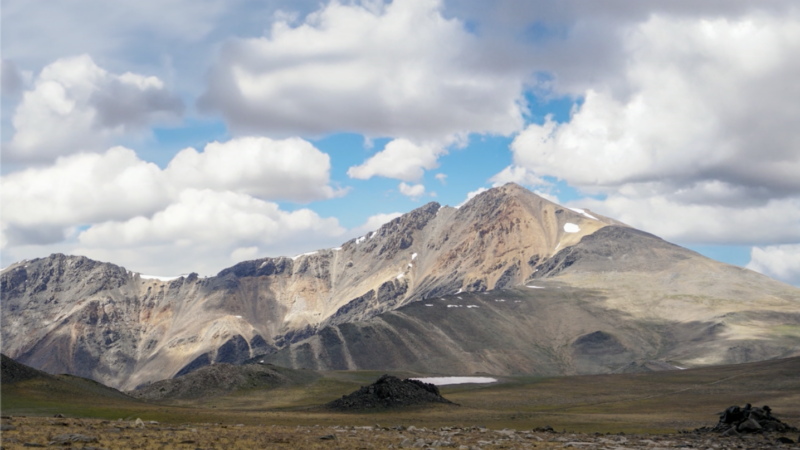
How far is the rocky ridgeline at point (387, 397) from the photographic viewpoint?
105625 mm

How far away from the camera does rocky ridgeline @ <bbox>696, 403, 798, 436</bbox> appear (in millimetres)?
64269

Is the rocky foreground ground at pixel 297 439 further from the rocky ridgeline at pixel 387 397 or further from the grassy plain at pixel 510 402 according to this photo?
the rocky ridgeline at pixel 387 397

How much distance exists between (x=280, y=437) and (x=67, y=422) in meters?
15.6

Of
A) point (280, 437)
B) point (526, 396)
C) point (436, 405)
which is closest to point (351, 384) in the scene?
point (526, 396)

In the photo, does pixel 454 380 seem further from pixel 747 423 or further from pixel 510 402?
pixel 747 423

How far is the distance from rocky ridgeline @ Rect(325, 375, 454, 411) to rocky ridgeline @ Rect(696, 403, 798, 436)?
47952 millimetres

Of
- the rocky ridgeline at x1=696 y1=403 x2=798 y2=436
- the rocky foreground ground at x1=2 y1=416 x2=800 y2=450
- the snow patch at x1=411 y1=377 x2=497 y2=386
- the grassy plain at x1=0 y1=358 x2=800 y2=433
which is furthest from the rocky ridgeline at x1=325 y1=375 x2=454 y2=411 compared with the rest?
the snow patch at x1=411 y1=377 x2=497 y2=386

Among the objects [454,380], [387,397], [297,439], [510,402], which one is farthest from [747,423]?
[454,380]

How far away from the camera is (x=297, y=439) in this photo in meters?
47.2

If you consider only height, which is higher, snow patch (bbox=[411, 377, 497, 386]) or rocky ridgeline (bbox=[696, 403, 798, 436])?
rocky ridgeline (bbox=[696, 403, 798, 436])

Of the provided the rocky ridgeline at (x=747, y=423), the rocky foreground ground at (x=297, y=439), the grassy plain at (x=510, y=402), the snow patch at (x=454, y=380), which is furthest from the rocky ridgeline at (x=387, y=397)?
the snow patch at (x=454, y=380)

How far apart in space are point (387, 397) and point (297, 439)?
202 ft

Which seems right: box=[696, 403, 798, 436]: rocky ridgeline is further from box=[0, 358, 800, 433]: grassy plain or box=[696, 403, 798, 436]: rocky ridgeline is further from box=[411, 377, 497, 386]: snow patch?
box=[411, 377, 497, 386]: snow patch

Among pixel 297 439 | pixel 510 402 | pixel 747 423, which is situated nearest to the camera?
pixel 297 439
